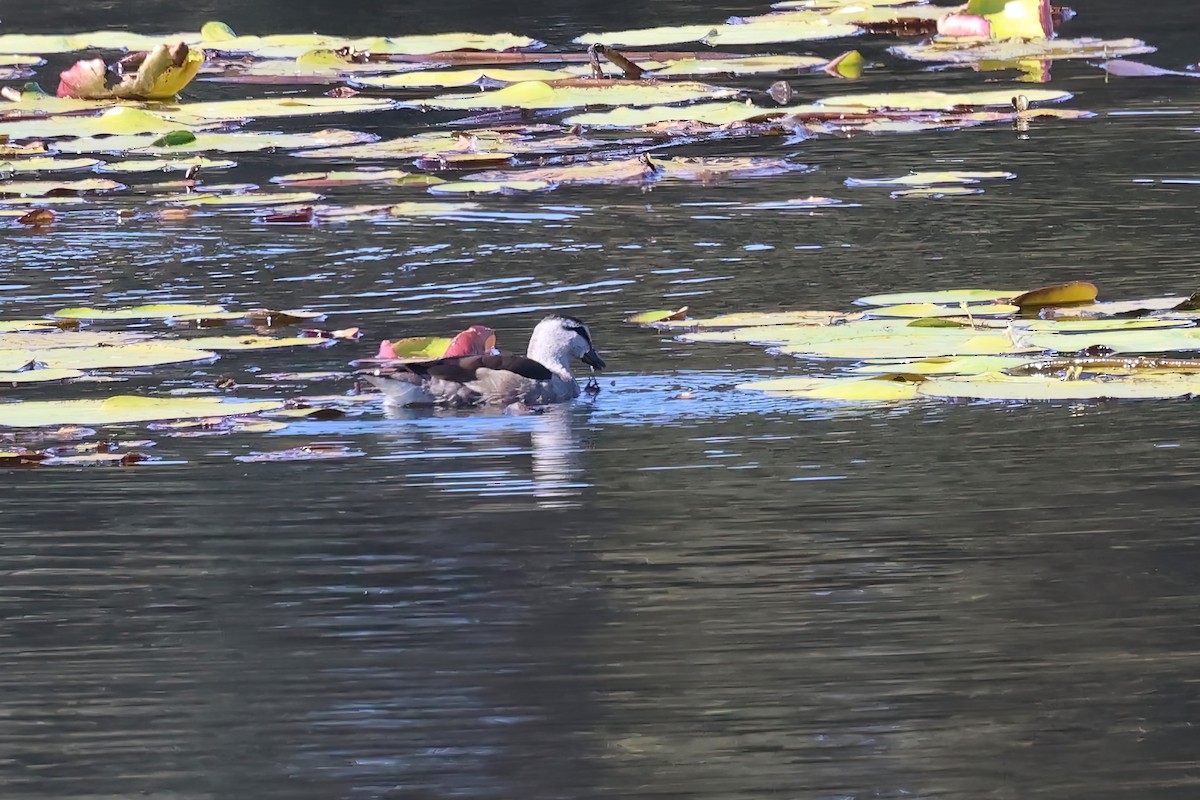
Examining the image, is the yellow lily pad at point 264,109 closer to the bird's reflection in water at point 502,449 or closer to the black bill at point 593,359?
the black bill at point 593,359

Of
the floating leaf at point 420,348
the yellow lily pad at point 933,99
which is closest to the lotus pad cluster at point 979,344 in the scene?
the floating leaf at point 420,348

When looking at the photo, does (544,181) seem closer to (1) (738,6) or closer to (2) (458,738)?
(2) (458,738)

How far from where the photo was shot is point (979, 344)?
7.58 meters

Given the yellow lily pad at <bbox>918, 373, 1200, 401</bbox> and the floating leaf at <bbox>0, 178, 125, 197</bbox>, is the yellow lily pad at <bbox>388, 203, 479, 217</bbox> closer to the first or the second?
the floating leaf at <bbox>0, 178, 125, 197</bbox>

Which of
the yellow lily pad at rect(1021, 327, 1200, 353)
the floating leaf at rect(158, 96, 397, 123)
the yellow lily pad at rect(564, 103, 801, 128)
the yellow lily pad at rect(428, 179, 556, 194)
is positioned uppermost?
the floating leaf at rect(158, 96, 397, 123)

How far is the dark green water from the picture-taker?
14.8 ft

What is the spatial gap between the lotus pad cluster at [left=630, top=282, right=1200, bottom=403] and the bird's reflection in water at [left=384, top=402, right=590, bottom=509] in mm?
629

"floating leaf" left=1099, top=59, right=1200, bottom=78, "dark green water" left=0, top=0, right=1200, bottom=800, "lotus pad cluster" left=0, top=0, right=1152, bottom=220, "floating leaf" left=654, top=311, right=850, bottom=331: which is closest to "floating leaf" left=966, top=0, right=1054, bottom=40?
"lotus pad cluster" left=0, top=0, right=1152, bottom=220

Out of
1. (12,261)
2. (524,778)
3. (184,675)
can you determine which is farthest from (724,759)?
(12,261)

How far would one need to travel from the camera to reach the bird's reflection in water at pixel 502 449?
21.3 ft

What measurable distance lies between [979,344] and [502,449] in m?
1.55

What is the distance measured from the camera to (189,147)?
13.3 m

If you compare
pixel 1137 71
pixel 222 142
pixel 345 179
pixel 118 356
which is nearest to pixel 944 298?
pixel 118 356

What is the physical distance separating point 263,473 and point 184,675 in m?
1.60
